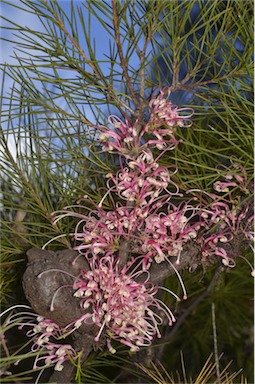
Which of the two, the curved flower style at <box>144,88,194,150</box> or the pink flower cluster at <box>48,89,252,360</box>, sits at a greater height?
the curved flower style at <box>144,88,194,150</box>

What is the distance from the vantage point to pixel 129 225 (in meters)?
0.27

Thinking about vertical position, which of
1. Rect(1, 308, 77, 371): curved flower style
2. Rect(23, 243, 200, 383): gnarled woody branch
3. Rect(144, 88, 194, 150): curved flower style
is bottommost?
Rect(1, 308, 77, 371): curved flower style

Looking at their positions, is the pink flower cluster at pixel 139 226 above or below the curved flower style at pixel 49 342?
above

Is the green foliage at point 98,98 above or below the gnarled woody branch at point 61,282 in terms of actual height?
above

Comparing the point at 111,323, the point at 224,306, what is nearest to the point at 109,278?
the point at 111,323

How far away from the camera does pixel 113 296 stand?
270mm

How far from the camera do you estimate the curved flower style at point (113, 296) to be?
27 centimetres

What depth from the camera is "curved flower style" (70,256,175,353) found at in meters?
0.27

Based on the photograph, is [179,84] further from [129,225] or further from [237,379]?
[237,379]

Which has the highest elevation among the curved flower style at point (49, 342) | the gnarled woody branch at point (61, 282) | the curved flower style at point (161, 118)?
the curved flower style at point (161, 118)

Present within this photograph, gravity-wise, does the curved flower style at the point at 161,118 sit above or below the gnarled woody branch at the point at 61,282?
above

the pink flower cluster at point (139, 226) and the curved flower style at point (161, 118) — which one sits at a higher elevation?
the curved flower style at point (161, 118)

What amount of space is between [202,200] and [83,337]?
77mm

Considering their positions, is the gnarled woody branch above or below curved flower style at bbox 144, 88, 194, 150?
Result: below
